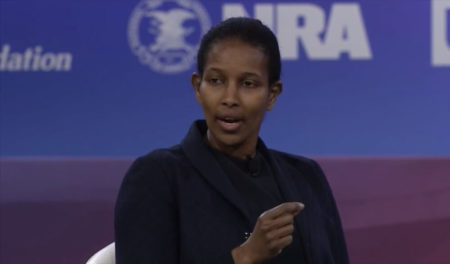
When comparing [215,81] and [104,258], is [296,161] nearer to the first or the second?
[215,81]

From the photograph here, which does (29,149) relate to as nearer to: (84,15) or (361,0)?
(84,15)

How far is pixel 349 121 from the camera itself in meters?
2.80

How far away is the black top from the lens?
54.4 inches

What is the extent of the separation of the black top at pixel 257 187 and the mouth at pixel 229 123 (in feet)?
0.15

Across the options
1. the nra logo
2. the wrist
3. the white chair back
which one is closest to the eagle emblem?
the nra logo

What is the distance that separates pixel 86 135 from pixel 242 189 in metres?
1.49

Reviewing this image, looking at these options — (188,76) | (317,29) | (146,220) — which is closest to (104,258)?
(146,220)

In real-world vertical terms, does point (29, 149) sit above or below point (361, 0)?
below

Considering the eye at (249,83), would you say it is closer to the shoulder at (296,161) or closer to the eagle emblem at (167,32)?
the shoulder at (296,161)

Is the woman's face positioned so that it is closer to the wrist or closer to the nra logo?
the wrist

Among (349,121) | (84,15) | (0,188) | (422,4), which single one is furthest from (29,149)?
(422,4)

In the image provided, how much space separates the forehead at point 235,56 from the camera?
1.37 meters

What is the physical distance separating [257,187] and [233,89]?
0.52ft

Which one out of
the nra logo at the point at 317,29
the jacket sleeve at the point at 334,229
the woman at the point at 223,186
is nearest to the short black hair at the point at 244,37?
the woman at the point at 223,186
